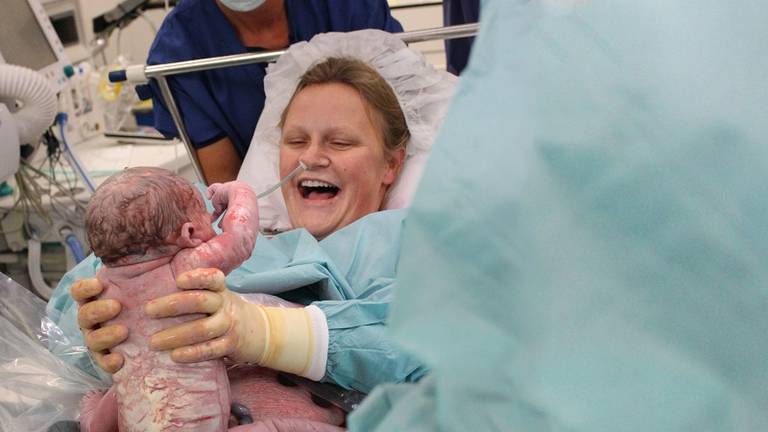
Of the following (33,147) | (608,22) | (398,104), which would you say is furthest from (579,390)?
(33,147)

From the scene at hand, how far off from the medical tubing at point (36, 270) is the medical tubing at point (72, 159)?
0.80ft

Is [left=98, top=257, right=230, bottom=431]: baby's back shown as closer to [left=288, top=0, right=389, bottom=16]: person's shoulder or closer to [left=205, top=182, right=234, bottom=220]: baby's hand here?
[left=205, top=182, right=234, bottom=220]: baby's hand

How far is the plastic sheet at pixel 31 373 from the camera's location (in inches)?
49.5

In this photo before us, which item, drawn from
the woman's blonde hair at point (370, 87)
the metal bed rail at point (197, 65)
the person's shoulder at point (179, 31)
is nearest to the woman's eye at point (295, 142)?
the woman's blonde hair at point (370, 87)

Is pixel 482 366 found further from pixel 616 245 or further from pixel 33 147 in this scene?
pixel 33 147

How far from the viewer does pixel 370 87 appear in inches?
71.9

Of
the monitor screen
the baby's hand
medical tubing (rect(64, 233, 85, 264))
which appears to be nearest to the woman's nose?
the baby's hand

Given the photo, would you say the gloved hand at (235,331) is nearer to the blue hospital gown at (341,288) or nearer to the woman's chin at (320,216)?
the blue hospital gown at (341,288)

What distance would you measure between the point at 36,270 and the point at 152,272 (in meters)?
1.51

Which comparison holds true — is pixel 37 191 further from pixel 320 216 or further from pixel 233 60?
pixel 320 216

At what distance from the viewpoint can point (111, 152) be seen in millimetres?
2955

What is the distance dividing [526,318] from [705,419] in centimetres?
16

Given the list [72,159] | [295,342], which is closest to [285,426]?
[295,342]

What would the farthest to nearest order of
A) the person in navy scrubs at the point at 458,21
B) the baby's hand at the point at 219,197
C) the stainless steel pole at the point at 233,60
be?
the person in navy scrubs at the point at 458,21, the stainless steel pole at the point at 233,60, the baby's hand at the point at 219,197
